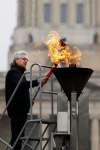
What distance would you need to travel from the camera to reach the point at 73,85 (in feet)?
39.1

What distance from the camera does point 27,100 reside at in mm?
12719

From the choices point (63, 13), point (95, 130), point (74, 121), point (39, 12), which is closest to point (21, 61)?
point (74, 121)

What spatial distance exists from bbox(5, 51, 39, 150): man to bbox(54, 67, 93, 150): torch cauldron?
0.87m

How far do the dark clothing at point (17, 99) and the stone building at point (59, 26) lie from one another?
245 feet

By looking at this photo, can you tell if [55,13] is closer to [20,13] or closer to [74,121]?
[20,13]

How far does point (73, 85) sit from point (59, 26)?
81744 millimetres

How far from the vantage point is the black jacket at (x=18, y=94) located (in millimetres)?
12617

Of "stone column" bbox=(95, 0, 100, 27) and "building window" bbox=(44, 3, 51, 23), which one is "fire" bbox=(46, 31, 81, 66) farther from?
"stone column" bbox=(95, 0, 100, 27)

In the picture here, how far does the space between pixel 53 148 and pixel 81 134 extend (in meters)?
0.53

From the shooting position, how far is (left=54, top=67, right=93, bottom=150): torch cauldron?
11.8 meters

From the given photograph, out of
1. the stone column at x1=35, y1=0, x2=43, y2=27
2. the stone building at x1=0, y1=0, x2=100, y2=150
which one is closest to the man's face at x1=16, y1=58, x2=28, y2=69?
the stone building at x1=0, y1=0, x2=100, y2=150

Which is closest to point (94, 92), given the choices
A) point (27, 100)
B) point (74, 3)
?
point (74, 3)

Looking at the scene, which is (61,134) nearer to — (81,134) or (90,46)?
(81,134)

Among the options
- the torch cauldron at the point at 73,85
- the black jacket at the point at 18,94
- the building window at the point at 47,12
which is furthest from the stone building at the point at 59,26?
the torch cauldron at the point at 73,85
